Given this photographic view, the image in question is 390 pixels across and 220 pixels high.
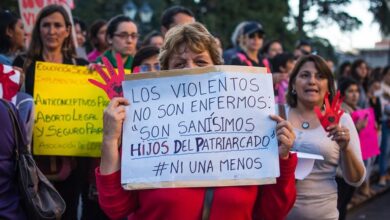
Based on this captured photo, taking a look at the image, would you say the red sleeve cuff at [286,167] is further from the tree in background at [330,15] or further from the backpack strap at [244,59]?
the tree in background at [330,15]

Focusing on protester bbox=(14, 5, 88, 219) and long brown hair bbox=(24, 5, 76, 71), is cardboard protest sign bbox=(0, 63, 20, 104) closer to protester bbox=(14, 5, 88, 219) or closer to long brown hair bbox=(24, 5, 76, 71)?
protester bbox=(14, 5, 88, 219)

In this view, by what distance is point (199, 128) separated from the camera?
2463mm

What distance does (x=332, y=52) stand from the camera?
2292 cm

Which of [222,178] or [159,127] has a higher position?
[159,127]

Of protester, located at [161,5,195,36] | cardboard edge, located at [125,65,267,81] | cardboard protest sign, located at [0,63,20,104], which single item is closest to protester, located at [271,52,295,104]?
protester, located at [161,5,195,36]

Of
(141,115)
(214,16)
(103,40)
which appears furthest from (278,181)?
(214,16)

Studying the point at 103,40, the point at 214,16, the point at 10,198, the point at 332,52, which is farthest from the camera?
the point at 332,52

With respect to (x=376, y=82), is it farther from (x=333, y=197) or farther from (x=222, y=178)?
(x=222, y=178)

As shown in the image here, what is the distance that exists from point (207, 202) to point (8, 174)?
1101mm

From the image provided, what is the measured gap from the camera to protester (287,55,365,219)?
11.1 feet

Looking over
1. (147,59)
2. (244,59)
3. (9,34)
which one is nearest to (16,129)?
(147,59)

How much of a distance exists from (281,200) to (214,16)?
1756 cm

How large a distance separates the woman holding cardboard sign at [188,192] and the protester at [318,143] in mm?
798

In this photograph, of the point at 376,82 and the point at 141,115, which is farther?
the point at 376,82
